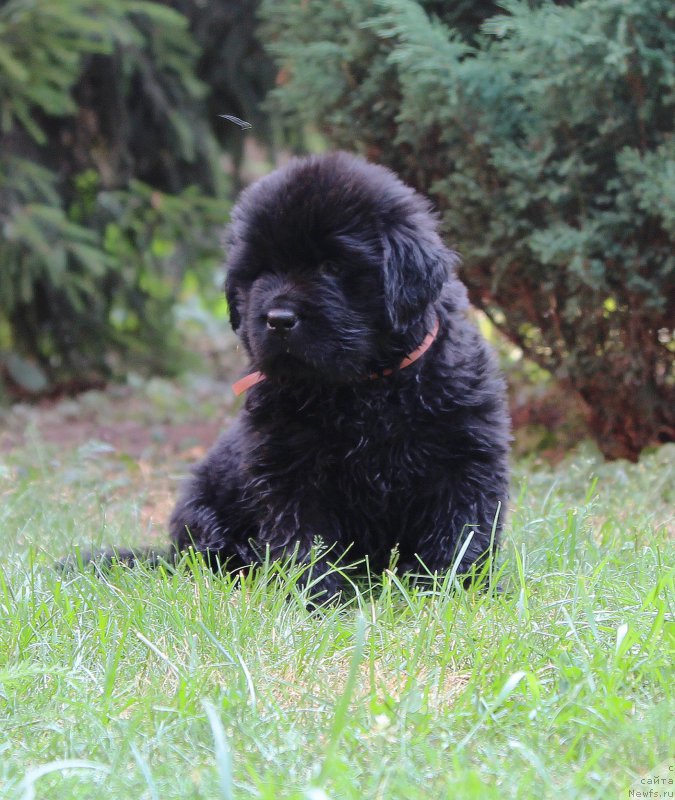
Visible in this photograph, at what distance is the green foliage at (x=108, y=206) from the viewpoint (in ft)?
19.1

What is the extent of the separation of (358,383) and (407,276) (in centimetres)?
31

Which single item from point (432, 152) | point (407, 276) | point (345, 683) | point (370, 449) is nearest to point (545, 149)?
point (432, 152)

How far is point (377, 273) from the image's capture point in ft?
8.59

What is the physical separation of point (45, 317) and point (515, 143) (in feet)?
11.6

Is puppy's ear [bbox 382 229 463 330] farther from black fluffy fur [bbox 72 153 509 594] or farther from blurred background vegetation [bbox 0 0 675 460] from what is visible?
blurred background vegetation [bbox 0 0 675 460]

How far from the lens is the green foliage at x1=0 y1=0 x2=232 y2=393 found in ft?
19.1

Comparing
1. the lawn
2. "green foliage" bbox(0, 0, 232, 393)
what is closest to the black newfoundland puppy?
the lawn

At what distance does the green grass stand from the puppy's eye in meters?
0.73

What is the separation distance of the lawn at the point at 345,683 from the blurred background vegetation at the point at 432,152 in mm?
1282

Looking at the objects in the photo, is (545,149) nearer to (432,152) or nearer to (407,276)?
(432,152)

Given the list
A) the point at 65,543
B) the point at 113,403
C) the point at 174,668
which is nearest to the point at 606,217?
the point at 65,543

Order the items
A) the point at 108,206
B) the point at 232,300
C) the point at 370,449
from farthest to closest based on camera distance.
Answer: the point at 108,206, the point at 232,300, the point at 370,449

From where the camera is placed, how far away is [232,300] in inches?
112

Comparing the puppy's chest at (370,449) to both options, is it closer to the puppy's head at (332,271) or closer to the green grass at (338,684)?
the puppy's head at (332,271)
